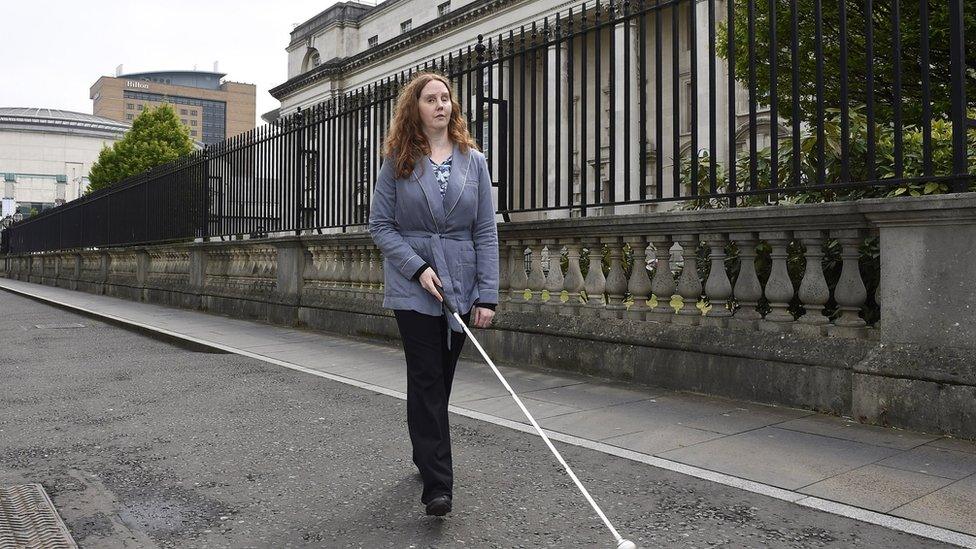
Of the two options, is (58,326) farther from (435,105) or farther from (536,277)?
(435,105)

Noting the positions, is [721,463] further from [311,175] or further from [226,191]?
[226,191]

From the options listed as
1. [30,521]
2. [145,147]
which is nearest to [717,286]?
[30,521]

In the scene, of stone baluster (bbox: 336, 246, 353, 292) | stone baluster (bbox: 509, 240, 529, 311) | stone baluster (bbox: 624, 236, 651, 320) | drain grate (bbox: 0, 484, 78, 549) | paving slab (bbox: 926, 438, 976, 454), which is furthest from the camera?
stone baluster (bbox: 336, 246, 353, 292)

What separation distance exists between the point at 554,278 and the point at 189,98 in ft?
634

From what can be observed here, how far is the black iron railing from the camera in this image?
5.51 m

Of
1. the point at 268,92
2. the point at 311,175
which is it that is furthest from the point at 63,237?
the point at 268,92

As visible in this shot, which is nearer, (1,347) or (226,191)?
(1,347)

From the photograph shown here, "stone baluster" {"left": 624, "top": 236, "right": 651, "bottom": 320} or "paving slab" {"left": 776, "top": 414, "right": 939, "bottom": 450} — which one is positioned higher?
"stone baluster" {"left": 624, "top": 236, "right": 651, "bottom": 320}

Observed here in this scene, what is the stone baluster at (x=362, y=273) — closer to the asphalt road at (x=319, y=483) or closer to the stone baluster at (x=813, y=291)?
the asphalt road at (x=319, y=483)

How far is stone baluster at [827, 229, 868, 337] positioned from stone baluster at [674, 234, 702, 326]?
3.75ft

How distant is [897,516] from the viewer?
3.32 meters

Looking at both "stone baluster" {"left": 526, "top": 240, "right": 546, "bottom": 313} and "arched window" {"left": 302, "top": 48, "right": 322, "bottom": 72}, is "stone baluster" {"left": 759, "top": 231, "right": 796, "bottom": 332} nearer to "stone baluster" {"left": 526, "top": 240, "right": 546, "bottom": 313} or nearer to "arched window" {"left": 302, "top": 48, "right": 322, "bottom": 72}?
"stone baluster" {"left": 526, "top": 240, "right": 546, "bottom": 313}

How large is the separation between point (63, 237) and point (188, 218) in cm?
1594

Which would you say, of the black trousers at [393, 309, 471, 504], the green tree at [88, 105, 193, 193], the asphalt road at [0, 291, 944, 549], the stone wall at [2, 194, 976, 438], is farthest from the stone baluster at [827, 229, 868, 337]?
the green tree at [88, 105, 193, 193]
